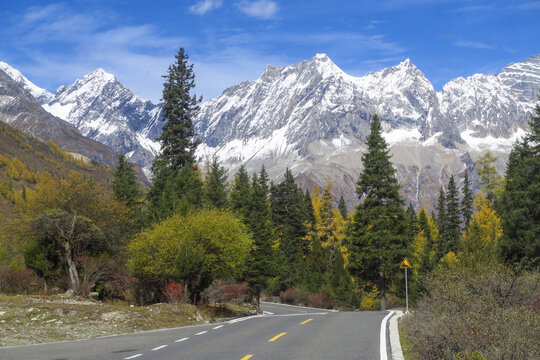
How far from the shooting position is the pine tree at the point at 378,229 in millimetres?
39094

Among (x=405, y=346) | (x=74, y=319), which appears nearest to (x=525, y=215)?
(x=405, y=346)

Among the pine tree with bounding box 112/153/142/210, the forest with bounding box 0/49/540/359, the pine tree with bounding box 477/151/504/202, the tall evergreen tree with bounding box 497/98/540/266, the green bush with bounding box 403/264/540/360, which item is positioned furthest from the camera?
the pine tree with bounding box 477/151/504/202

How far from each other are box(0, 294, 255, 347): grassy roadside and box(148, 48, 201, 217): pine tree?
23.2 metres

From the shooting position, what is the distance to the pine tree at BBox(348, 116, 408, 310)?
39.1 m

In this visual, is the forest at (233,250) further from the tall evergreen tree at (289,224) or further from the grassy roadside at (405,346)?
the tall evergreen tree at (289,224)

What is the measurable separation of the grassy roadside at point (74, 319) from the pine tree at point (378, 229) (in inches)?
756

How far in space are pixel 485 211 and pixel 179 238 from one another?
49.1 meters

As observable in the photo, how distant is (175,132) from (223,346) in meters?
37.3

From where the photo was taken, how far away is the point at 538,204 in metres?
35.0

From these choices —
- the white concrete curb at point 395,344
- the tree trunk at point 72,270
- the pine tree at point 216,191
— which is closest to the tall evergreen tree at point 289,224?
the pine tree at point 216,191

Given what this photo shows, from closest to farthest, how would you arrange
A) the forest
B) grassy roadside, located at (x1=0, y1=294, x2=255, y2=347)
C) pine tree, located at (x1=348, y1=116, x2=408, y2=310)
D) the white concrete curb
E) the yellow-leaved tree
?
the white concrete curb
the forest
grassy roadside, located at (x1=0, y1=294, x2=255, y2=347)
the yellow-leaved tree
pine tree, located at (x1=348, y1=116, x2=408, y2=310)

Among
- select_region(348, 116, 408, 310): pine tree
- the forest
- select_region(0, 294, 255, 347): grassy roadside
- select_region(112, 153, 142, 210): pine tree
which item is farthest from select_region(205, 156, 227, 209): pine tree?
select_region(0, 294, 255, 347): grassy roadside

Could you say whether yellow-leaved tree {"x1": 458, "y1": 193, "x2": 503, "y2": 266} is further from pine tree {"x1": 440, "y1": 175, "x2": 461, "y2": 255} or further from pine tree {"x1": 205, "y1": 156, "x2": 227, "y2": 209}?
pine tree {"x1": 205, "y1": 156, "x2": 227, "y2": 209}

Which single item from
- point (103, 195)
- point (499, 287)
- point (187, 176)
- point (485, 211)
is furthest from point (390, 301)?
point (499, 287)
